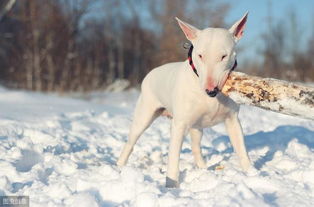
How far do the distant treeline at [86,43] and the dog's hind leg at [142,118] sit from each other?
12832 mm

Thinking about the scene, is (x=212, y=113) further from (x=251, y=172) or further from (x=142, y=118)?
(x=142, y=118)

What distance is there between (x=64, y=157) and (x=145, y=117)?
985 mm

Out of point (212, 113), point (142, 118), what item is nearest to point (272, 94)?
point (212, 113)

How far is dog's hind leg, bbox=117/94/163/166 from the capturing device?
4480 mm

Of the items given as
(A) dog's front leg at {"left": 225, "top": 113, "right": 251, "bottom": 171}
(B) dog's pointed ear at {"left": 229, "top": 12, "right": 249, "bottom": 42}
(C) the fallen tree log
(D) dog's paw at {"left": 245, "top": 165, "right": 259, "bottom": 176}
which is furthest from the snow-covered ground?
(B) dog's pointed ear at {"left": 229, "top": 12, "right": 249, "bottom": 42}

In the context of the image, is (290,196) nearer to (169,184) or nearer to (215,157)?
(169,184)

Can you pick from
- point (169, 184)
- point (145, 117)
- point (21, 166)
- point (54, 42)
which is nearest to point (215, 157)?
point (145, 117)

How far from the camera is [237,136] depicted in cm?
394

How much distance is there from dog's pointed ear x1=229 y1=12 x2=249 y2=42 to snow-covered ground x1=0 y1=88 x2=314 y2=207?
45.4 inches

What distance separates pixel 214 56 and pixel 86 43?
22292 millimetres

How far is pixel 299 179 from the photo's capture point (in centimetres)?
340

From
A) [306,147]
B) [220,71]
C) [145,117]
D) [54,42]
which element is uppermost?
[220,71]

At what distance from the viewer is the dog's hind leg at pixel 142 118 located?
4480 mm

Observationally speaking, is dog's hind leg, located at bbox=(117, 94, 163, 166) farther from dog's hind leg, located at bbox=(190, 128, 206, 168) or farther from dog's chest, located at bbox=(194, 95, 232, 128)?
dog's chest, located at bbox=(194, 95, 232, 128)
